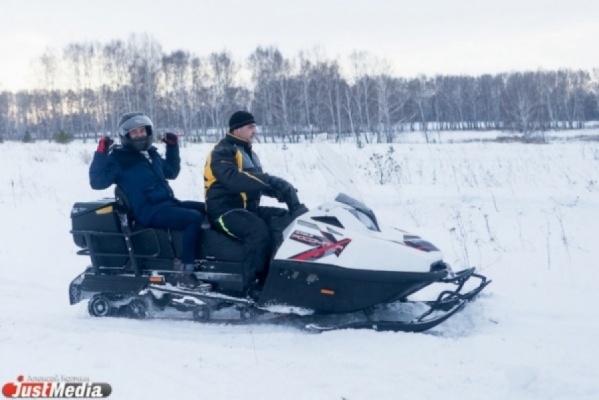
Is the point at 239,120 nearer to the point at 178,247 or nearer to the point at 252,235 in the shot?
the point at 252,235

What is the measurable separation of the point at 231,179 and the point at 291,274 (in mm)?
951

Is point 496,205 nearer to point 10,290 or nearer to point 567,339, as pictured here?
point 567,339

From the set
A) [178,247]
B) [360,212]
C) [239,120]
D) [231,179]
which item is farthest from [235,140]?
[360,212]

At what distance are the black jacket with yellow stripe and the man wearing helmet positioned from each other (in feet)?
0.75

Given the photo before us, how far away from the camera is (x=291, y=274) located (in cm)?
490

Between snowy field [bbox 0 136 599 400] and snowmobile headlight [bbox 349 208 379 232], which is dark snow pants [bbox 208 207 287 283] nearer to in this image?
snowy field [bbox 0 136 599 400]

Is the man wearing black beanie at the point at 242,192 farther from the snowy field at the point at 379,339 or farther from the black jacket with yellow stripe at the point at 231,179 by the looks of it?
the snowy field at the point at 379,339

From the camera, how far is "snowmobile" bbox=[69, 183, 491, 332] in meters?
4.65

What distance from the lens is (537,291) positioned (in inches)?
217

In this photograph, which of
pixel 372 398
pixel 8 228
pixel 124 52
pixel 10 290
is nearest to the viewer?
pixel 372 398

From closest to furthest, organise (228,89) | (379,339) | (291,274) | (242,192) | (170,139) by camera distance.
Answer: (379,339) → (291,274) → (242,192) → (170,139) → (228,89)

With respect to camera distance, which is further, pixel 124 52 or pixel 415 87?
pixel 415 87

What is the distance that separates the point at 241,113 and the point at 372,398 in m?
2.85

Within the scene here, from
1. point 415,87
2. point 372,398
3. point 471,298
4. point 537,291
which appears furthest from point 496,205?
point 415,87
